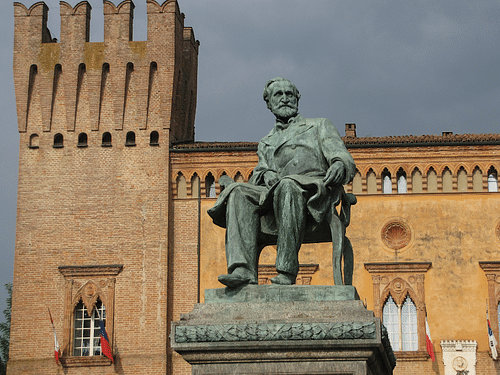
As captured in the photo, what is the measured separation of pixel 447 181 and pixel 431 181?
1.39ft

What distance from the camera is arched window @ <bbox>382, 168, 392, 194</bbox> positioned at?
1033 inches

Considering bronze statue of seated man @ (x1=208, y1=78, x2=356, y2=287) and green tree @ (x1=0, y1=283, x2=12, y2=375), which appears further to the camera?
green tree @ (x1=0, y1=283, x2=12, y2=375)

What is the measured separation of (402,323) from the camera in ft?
82.4

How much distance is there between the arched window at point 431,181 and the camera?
1027 inches

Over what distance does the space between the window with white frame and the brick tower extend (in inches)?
229

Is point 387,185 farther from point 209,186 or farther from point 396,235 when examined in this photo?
point 209,186

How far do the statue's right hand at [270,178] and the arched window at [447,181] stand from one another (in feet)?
65.3

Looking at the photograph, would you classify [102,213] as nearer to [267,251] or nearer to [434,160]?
[267,251]

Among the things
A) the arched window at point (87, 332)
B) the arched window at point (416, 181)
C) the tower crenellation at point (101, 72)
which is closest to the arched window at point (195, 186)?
the tower crenellation at point (101, 72)

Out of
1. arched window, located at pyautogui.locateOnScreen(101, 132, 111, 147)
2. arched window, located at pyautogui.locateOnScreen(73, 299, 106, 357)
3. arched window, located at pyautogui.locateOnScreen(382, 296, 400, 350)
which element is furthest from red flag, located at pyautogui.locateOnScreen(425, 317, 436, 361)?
arched window, located at pyautogui.locateOnScreen(101, 132, 111, 147)

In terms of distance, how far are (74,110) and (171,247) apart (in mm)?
4957

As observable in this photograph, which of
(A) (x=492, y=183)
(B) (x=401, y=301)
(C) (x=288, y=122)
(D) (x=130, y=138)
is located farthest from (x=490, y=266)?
(C) (x=288, y=122)

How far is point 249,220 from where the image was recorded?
21.2 ft

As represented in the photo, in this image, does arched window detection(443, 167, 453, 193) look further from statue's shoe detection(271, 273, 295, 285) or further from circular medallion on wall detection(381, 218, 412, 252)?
statue's shoe detection(271, 273, 295, 285)
